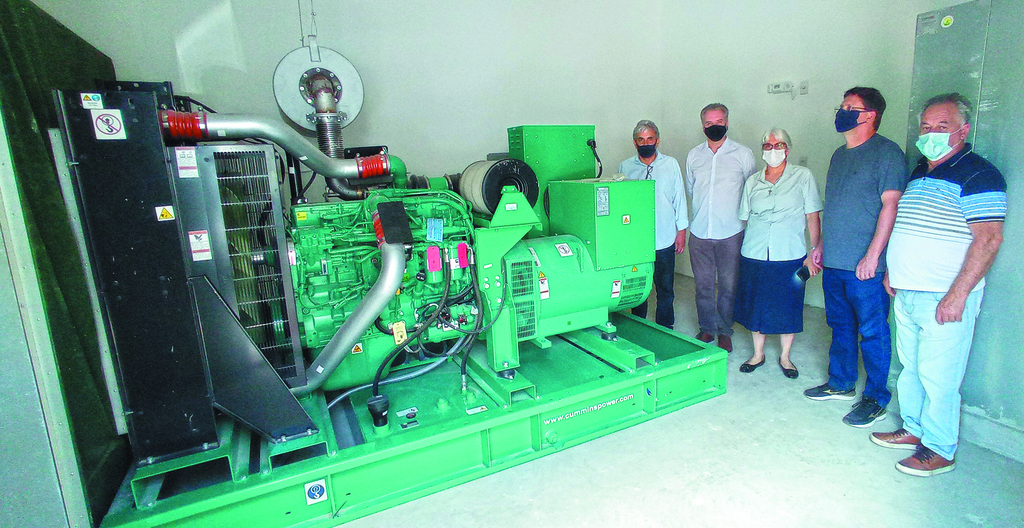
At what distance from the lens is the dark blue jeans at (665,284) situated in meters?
3.92

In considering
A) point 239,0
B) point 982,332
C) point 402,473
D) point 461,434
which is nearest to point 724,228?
point 982,332

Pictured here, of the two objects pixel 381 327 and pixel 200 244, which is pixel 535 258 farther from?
pixel 200 244

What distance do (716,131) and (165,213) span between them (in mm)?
3324

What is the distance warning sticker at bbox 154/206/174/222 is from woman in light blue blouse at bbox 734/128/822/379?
3.19m

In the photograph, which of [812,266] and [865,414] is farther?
[812,266]

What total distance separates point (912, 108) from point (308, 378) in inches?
134

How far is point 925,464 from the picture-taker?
7.60 feet

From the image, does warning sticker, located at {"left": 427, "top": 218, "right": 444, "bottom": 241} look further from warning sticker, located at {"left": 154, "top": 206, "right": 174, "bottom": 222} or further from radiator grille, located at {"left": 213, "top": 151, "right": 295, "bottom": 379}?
warning sticker, located at {"left": 154, "top": 206, "right": 174, "bottom": 222}

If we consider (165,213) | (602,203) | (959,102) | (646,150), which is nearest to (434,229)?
(602,203)

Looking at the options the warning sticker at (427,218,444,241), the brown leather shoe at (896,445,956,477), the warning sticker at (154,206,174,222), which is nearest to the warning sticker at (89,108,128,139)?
the warning sticker at (154,206,174,222)

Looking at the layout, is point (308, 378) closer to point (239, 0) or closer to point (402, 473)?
point (402, 473)

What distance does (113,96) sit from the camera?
6.12 feet

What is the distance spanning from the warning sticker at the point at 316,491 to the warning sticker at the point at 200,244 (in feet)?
3.45

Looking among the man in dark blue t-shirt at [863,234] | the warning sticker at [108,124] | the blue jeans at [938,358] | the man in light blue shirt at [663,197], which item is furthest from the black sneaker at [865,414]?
the warning sticker at [108,124]
